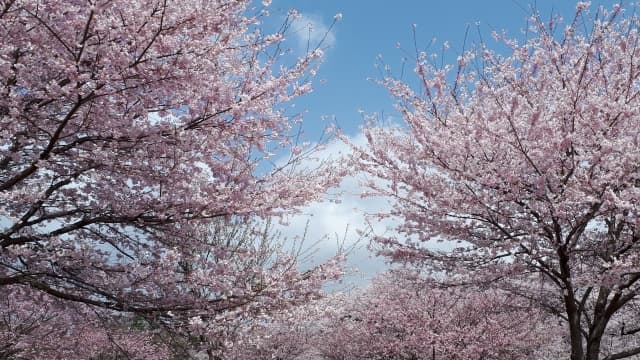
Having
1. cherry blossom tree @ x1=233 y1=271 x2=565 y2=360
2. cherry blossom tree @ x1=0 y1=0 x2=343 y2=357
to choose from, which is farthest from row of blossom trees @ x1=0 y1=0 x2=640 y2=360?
cherry blossom tree @ x1=233 y1=271 x2=565 y2=360

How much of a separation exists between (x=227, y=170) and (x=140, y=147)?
110 cm

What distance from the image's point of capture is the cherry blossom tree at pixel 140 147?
15.4 feet

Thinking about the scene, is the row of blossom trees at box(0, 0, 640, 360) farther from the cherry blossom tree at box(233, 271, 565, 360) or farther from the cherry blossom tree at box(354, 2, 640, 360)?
the cherry blossom tree at box(233, 271, 565, 360)

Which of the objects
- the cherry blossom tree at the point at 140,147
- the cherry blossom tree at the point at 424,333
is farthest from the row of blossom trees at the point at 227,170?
the cherry blossom tree at the point at 424,333

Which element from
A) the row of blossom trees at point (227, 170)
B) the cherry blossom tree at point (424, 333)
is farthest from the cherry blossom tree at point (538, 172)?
the cherry blossom tree at point (424, 333)

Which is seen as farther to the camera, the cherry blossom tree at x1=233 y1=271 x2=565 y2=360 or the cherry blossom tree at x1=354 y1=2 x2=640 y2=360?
the cherry blossom tree at x1=233 y1=271 x2=565 y2=360

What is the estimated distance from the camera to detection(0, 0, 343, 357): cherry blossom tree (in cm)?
470

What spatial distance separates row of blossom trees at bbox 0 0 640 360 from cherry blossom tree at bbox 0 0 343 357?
2cm

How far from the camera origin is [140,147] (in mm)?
5434

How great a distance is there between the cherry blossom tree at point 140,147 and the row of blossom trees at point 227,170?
23mm

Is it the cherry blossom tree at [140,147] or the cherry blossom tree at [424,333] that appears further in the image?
the cherry blossom tree at [424,333]

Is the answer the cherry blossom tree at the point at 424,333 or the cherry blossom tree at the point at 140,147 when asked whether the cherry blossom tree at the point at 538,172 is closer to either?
the cherry blossom tree at the point at 140,147

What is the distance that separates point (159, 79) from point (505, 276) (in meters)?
5.39

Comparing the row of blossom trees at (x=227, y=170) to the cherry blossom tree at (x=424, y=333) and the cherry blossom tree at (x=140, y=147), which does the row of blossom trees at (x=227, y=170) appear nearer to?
the cherry blossom tree at (x=140, y=147)
